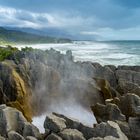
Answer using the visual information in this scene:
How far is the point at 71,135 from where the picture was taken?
1545 cm

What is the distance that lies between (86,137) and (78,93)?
32.0 ft

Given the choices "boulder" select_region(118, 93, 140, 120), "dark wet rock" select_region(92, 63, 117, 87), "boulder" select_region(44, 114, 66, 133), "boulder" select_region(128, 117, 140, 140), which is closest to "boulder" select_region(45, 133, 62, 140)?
"boulder" select_region(44, 114, 66, 133)

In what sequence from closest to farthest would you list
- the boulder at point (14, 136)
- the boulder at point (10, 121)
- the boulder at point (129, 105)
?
the boulder at point (14, 136) < the boulder at point (10, 121) < the boulder at point (129, 105)

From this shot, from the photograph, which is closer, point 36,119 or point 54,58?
point 36,119

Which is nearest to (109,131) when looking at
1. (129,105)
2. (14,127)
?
(14,127)

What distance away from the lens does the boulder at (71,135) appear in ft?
50.3

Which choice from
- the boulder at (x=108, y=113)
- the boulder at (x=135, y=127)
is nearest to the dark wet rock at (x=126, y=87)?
the boulder at (x=108, y=113)

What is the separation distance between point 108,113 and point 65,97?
281 inches

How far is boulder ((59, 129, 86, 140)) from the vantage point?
15.3 m

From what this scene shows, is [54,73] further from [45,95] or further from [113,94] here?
[113,94]

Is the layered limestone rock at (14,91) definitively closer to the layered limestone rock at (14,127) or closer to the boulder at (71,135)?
the layered limestone rock at (14,127)

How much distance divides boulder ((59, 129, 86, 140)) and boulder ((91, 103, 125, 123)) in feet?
10.8

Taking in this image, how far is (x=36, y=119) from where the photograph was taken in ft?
75.8

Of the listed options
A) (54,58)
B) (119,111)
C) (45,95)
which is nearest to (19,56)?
(54,58)
